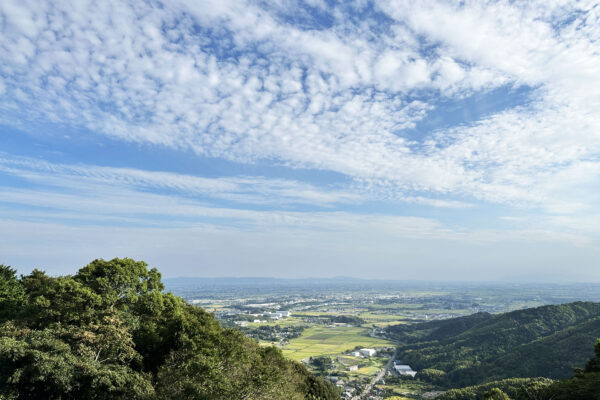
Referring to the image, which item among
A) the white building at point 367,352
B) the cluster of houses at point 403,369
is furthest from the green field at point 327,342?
the cluster of houses at point 403,369

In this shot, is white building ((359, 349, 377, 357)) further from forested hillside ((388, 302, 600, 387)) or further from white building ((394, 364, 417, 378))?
white building ((394, 364, 417, 378))

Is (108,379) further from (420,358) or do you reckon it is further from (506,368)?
(420,358)

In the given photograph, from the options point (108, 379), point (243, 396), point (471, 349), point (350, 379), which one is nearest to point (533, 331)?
point (471, 349)

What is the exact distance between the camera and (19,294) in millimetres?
29484

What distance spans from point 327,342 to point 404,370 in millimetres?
35403

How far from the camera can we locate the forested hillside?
62219 mm

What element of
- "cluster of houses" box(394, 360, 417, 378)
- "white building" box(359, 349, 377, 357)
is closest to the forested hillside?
"cluster of houses" box(394, 360, 417, 378)

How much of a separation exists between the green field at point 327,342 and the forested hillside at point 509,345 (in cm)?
1250

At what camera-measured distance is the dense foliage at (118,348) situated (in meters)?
16.3

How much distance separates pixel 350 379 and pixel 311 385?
122 ft

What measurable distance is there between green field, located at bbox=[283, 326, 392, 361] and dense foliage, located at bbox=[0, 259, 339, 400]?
6766 centimetres

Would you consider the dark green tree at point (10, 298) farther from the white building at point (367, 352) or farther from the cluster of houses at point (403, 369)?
the white building at point (367, 352)

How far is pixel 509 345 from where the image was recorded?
82.2m

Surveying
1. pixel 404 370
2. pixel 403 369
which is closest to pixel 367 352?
pixel 403 369
